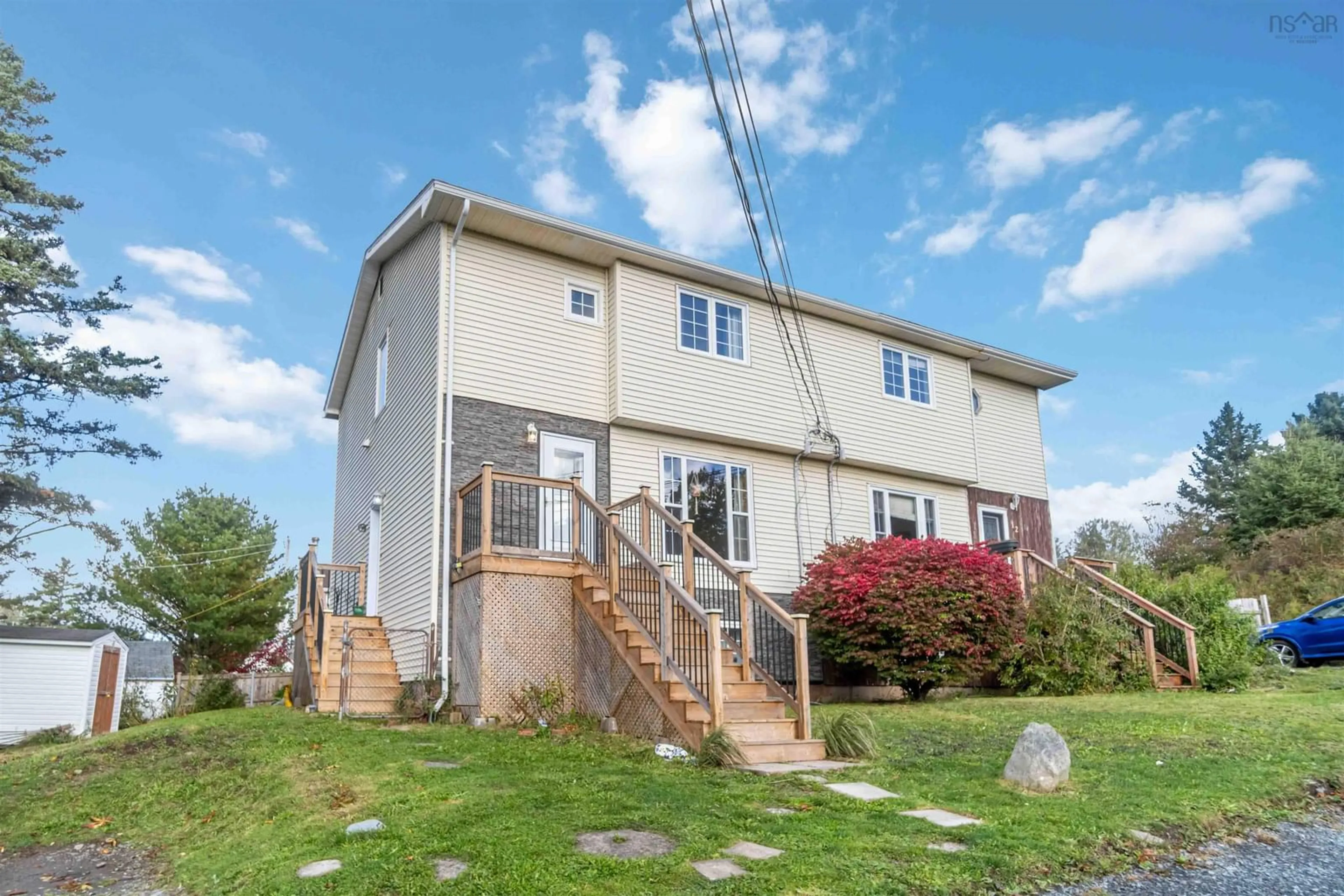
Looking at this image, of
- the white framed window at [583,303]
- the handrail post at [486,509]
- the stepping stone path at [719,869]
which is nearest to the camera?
the stepping stone path at [719,869]

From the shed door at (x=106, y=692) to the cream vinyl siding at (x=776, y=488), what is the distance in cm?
1629

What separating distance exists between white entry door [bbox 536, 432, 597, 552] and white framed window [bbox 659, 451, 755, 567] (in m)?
1.16

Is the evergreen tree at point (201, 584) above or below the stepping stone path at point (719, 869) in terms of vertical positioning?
above

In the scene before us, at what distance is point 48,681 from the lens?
68.4 ft

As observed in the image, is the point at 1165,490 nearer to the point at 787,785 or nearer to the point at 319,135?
the point at 319,135

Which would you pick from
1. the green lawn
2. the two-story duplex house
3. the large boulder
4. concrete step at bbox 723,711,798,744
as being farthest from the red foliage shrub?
the large boulder

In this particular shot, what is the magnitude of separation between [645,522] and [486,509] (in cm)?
179

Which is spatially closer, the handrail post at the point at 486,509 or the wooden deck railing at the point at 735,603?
the wooden deck railing at the point at 735,603

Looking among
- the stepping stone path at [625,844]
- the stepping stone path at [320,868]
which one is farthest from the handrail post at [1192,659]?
the stepping stone path at [320,868]

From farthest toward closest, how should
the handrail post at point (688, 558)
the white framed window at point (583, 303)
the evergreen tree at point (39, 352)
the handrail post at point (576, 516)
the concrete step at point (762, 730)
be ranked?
1. the evergreen tree at point (39, 352)
2. the white framed window at point (583, 303)
3. the handrail post at point (576, 516)
4. the handrail post at point (688, 558)
5. the concrete step at point (762, 730)

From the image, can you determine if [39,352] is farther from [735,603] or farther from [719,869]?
[719,869]

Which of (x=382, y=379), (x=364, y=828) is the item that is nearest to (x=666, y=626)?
(x=364, y=828)

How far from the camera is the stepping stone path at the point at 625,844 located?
15.2 feet

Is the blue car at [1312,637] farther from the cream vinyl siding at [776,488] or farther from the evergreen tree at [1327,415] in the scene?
the evergreen tree at [1327,415]
